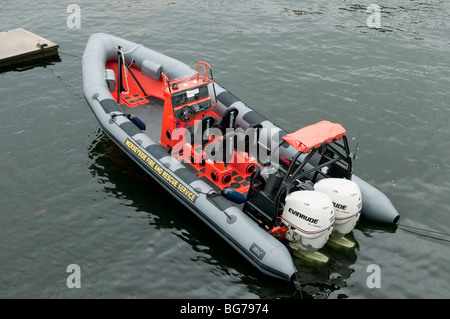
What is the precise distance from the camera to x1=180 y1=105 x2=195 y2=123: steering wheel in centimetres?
1098

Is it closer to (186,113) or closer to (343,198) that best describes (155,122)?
(186,113)

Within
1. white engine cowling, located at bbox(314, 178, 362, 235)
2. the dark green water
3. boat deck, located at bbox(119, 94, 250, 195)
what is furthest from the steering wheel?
white engine cowling, located at bbox(314, 178, 362, 235)

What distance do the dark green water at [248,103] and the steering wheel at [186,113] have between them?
1780 mm

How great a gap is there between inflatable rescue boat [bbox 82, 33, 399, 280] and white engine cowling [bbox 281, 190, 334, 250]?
0.02m

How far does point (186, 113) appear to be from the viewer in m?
11.0

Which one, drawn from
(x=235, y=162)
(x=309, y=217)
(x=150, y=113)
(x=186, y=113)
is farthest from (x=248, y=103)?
(x=309, y=217)

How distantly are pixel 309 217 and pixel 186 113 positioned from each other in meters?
4.43

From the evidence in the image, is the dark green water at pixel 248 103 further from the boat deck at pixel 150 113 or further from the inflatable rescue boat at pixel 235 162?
the boat deck at pixel 150 113

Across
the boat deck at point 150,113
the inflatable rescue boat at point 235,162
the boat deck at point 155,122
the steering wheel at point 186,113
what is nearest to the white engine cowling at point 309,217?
the inflatable rescue boat at point 235,162

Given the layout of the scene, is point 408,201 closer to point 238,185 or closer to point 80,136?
point 238,185

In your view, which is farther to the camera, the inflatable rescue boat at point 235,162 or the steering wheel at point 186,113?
the steering wheel at point 186,113

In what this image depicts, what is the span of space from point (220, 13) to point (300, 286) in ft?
48.3

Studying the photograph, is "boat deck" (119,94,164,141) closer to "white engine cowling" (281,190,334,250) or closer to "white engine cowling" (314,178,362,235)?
"white engine cowling" (281,190,334,250)

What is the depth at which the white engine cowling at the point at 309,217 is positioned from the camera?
8.15 meters
